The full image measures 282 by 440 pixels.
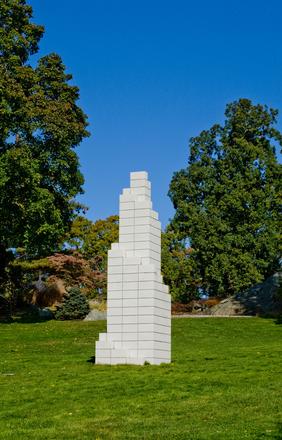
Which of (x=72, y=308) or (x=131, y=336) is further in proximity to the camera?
(x=72, y=308)

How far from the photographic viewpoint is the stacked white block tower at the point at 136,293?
2138 cm

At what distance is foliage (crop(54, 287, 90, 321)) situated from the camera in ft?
135

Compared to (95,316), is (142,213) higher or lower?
higher

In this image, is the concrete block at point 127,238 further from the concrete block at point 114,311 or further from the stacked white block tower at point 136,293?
the concrete block at point 114,311

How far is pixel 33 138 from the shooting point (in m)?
39.5

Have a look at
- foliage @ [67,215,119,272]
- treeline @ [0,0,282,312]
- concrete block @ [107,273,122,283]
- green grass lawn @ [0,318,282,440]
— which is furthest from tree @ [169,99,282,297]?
concrete block @ [107,273,122,283]

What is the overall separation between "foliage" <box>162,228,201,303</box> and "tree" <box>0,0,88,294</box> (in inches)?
608

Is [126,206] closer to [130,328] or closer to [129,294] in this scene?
[129,294]

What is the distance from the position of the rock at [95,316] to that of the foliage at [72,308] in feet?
2.53

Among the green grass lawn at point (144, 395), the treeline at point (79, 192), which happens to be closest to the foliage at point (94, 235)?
the treeline at point (79, 192)

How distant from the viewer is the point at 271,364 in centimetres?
1977

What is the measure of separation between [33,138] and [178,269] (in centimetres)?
2071

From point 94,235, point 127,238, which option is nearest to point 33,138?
point 127,238

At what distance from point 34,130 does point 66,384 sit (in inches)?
925
